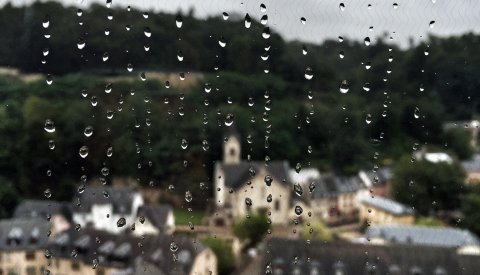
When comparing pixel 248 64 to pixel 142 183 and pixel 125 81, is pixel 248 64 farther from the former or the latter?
pixel 142 183

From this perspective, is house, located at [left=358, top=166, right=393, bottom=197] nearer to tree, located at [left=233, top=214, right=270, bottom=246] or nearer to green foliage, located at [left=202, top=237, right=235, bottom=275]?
tree, located at [left=233, top=214, right=270, bottom=246]

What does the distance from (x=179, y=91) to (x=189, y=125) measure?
68 cm

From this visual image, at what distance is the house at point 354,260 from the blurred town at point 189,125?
1 cm

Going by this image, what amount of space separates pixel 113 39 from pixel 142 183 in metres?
1.05

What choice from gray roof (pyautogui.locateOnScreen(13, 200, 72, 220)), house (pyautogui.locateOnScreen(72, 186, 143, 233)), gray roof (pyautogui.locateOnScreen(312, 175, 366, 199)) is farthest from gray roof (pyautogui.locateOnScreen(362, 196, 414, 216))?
gray roof (pyautogui.locateOnScreen(13, 200, 72, 220))

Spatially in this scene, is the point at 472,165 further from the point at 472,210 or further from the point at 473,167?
the point at 472,210

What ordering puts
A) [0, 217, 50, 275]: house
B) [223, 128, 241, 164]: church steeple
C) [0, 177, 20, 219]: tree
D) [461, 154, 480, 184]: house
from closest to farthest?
[0, 217, 50, 275]: house < [0, 177, 20, 219]: tree < [223, 128, 241, 164]: church steeple < [461, 154, 480, 184]: house

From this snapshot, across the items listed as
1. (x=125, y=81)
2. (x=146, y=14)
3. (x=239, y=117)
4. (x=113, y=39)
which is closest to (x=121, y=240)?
(x=239, y=117)

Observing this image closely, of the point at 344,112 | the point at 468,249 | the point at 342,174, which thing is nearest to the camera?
the point at 344,112

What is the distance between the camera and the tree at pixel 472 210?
479 centimetres

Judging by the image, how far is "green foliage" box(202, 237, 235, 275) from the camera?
3.47 metres

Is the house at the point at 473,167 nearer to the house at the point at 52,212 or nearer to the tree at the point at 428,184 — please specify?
the tree at the point at 428,184

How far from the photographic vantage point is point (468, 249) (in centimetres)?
405

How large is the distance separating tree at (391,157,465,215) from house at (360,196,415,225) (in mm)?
86
